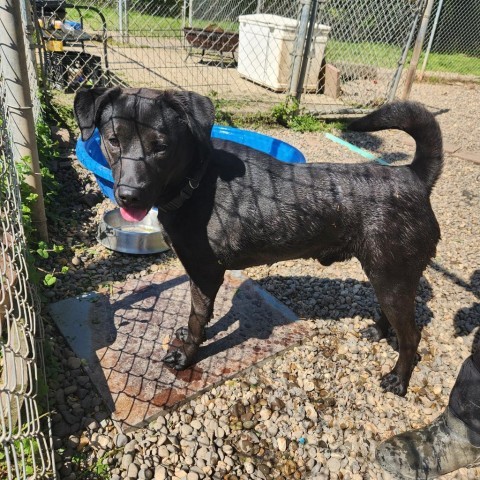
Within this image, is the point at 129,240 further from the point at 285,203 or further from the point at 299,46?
the point at 299,46

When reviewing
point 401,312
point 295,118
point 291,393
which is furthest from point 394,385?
point 295,118

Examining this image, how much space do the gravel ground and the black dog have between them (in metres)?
0.61

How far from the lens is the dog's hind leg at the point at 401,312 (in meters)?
2.55

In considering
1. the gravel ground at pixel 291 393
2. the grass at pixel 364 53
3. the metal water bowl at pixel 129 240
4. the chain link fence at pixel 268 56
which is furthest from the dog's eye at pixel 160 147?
the grass at pixel 364 53

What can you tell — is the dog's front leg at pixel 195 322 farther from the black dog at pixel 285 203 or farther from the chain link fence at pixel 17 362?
the chain link fence at pixel 17 362

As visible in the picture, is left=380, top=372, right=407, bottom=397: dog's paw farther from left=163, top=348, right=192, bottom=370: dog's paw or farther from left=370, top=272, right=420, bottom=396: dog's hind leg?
left=163, top=348, right=192, bottom=370: dog's paw

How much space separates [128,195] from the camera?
2086 mm

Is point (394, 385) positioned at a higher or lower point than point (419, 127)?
lower

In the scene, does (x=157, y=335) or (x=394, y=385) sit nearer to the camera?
(x=394, y=385)

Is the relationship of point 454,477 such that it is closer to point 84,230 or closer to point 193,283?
point 193,283

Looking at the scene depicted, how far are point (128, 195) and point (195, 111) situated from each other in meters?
0.58

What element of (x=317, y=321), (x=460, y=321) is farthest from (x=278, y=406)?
(x=460, y=321)

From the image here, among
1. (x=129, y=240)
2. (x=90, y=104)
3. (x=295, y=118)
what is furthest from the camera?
(x=295, y=118)

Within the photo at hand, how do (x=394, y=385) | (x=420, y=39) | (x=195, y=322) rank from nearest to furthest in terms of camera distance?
(x=195, y=322) < (x=394, y=385) < (x=420, y=39)
